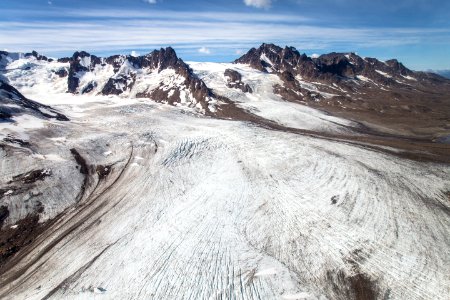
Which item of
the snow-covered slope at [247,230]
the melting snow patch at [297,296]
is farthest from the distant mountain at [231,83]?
the melting snow patch at [297,296]

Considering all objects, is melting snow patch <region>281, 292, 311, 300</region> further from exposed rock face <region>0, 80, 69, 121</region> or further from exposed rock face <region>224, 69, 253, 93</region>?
exposed rock face <region>224, 69, 253, 93</region>

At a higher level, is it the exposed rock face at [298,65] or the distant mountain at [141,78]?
the exposed rock face at [298,65]

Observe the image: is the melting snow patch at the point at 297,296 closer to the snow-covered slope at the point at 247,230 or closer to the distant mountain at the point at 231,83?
the snow-covered slope at the point at 247,230

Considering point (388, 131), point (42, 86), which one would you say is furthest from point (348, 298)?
point (42, 86)

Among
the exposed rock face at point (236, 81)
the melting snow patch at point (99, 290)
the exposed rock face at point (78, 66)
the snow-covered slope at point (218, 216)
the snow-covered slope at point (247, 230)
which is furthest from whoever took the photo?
the exposed rock face at point (78, 66)

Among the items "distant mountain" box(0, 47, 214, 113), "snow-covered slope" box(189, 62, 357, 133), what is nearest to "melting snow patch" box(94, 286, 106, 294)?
"snow-covered slope" box(189, 62, 357, 133)

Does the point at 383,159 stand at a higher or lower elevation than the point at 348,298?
higher

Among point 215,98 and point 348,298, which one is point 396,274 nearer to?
point 348,298
